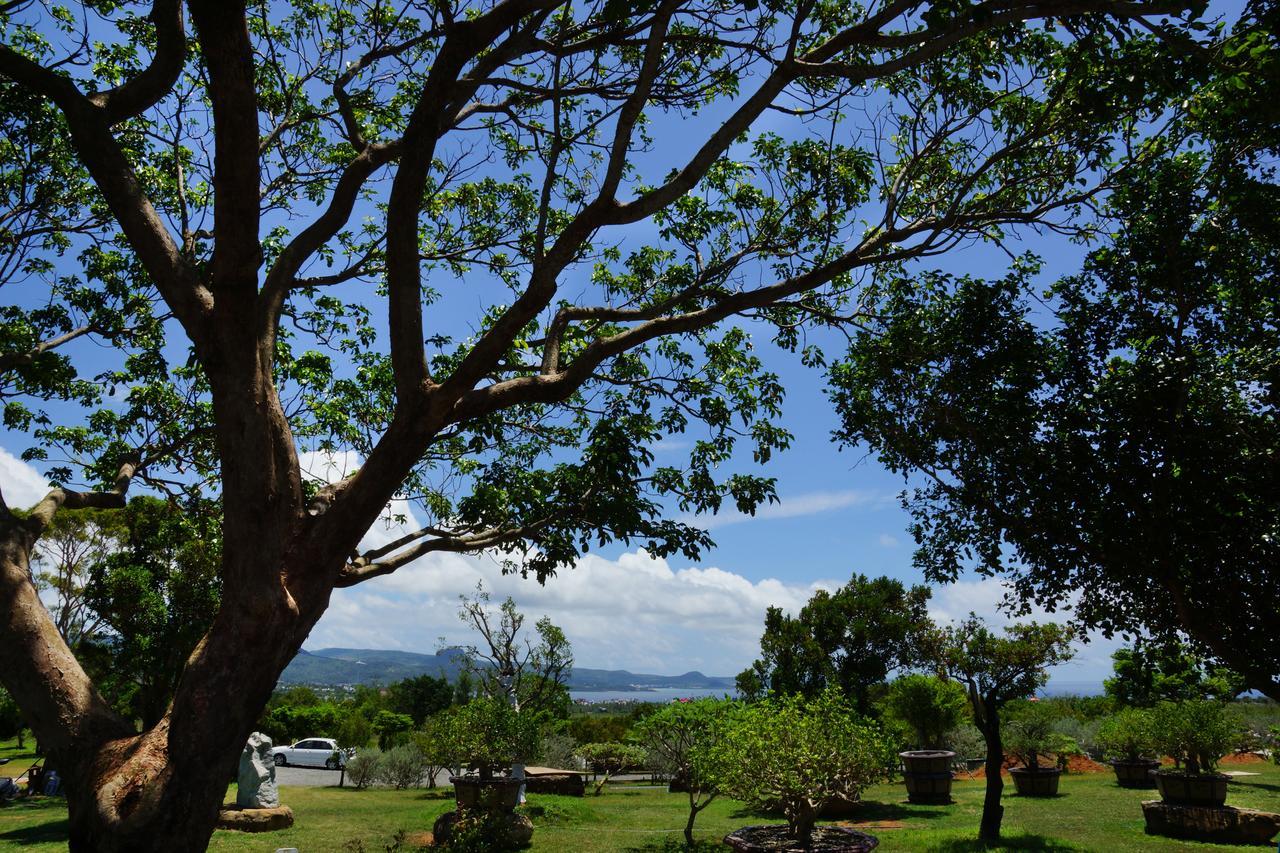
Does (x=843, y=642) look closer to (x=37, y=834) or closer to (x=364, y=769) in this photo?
(x=364, y=769)

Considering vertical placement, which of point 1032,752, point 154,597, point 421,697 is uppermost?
point 154,597

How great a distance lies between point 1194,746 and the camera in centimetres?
1509

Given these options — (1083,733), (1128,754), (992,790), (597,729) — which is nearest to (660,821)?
(992,790)

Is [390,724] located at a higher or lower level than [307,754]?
higher

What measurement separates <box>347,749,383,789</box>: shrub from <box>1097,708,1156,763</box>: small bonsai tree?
20544 mm

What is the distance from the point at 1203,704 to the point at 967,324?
40.6 feet

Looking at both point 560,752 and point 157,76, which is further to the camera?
point 560,752

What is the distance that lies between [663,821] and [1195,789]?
9.90m

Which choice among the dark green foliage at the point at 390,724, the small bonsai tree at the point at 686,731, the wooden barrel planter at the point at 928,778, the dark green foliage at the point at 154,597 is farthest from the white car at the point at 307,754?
the wooden barrel planter at the point at 928,778

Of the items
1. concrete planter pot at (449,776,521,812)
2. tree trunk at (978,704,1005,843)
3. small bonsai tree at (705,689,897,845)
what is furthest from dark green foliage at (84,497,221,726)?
tree trunk at (978,704,1005,843)

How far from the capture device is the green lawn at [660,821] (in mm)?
12703

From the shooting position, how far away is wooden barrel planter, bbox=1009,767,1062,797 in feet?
61.6

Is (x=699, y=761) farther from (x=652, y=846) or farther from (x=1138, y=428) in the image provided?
(x=1138, y=428)

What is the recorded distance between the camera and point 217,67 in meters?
4.24
